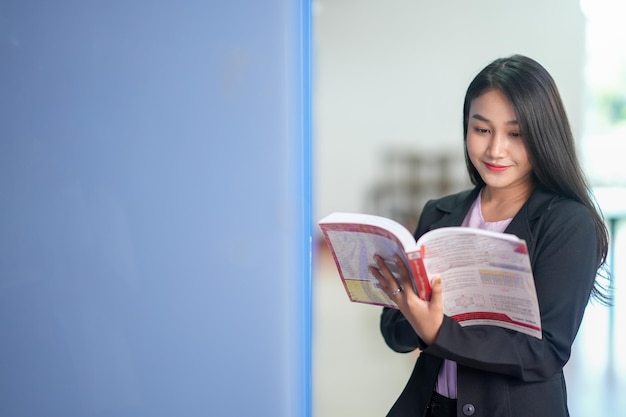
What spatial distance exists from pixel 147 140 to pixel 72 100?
0.15 m

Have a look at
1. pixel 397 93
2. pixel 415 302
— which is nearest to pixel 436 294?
pixel 415 302

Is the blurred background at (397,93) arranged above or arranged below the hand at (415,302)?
above

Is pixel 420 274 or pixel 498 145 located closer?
pixel 420 274

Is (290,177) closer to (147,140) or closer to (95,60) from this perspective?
(147,140)

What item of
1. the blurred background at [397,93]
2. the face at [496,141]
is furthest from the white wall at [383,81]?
the face at [496,141]

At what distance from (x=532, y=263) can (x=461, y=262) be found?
0.54 feet

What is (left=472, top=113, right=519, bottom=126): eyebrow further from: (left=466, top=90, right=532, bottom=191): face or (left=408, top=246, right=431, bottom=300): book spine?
(left=408, top=246, right=431, bottom=300): book spine

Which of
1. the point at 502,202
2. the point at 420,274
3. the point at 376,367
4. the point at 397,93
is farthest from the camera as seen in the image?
the point at 397,93

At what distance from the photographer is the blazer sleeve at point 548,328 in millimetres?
1057

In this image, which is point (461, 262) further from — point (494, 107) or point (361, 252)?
point (494, 107)

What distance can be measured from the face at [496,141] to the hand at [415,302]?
247 millimetres

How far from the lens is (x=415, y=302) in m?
1.04

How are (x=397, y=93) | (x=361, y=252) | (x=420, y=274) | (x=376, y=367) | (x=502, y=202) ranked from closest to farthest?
(x=420, y=274) < (x=361, y=252) < (x=502, y=202) < (x=376, y=367) < (x=397, y=93)

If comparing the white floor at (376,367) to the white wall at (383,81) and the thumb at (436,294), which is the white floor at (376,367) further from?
the white wall at (383,81)
